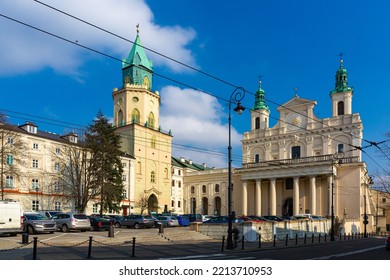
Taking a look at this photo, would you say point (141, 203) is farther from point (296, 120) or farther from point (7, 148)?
point (296, 120)

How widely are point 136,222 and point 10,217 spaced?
17479mm

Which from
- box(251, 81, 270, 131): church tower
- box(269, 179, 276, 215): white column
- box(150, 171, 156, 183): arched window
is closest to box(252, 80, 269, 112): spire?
box(251, 81, 270, 131): church tower

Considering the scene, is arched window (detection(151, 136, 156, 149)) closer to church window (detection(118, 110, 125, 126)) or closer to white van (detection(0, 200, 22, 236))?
church window (detection(118, 110, 125, 126))

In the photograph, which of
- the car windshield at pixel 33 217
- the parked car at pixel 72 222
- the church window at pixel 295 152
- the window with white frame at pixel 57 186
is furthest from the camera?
the church window at pixel 295 152

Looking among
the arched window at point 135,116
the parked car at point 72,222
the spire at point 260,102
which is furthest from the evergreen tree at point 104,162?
the spire at point 260,102

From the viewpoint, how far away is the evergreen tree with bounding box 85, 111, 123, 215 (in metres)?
49.9

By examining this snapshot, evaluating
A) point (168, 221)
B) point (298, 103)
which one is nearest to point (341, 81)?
point (298, 103)

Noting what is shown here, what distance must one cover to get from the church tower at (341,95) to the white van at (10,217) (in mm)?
58857

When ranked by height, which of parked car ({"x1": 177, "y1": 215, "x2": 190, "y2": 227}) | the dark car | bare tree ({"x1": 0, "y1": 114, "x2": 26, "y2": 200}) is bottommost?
parked car ({"x1": 177, "y1": 215, "x2": 190, "y2": 227})

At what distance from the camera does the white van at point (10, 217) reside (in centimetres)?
2392

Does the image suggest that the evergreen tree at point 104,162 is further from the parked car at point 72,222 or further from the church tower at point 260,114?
the church tower at point 260,114

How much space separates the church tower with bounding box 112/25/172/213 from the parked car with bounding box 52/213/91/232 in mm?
37774

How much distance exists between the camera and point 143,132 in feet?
240

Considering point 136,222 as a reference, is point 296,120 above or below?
above
